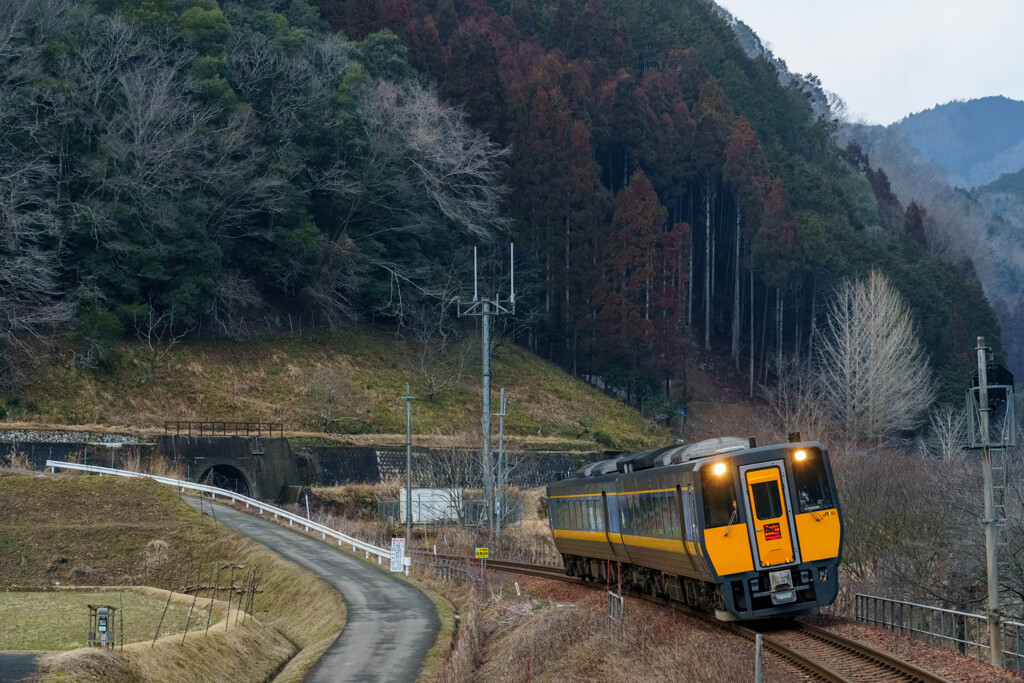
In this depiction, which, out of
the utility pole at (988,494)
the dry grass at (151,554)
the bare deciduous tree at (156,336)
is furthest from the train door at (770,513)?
the bare deciduous tree at (156,336)

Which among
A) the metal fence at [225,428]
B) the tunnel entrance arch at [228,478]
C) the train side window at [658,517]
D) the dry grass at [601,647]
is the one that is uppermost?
the metal fence at [225,428]

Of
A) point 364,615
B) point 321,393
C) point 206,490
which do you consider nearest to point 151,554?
point 206,490

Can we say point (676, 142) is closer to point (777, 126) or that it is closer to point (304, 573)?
point (777, 126)

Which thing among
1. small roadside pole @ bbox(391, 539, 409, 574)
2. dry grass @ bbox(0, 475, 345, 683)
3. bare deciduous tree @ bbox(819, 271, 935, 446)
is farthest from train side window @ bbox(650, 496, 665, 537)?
bare deciduous tree @ bbox(819, 271, 935, 446)

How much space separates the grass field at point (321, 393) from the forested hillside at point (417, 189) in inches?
61.2

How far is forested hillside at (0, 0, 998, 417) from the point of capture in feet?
196

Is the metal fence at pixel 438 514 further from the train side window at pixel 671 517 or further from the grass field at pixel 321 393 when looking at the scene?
the train side window at pixel 671 517

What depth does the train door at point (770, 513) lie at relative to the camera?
63.0 ft

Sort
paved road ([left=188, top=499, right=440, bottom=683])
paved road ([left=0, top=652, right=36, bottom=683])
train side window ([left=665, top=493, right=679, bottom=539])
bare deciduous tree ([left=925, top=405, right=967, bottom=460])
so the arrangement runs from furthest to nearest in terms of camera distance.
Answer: bare deciduous tree ([left=925, top=405, right=967, bottom=460]) → paved road ([left=188, top=499, right=440, bottom=683]) → train side window ([left=665, top=493, right=679, bottom=539]) → paved road ([left=0, top=652, right=36, bottom=683])

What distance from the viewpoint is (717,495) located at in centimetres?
1930

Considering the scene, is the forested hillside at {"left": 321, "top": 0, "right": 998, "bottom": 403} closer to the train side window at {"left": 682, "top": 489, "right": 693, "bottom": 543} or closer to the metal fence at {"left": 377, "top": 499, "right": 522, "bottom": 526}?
the metal fence at {"left": 377, "top": 499, "right": 522, "bottom": 526}

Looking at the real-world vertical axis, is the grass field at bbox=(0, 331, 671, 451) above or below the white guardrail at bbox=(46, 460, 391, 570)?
above

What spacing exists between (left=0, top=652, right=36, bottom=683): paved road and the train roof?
1070 centimetres

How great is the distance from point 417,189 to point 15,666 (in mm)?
56541
